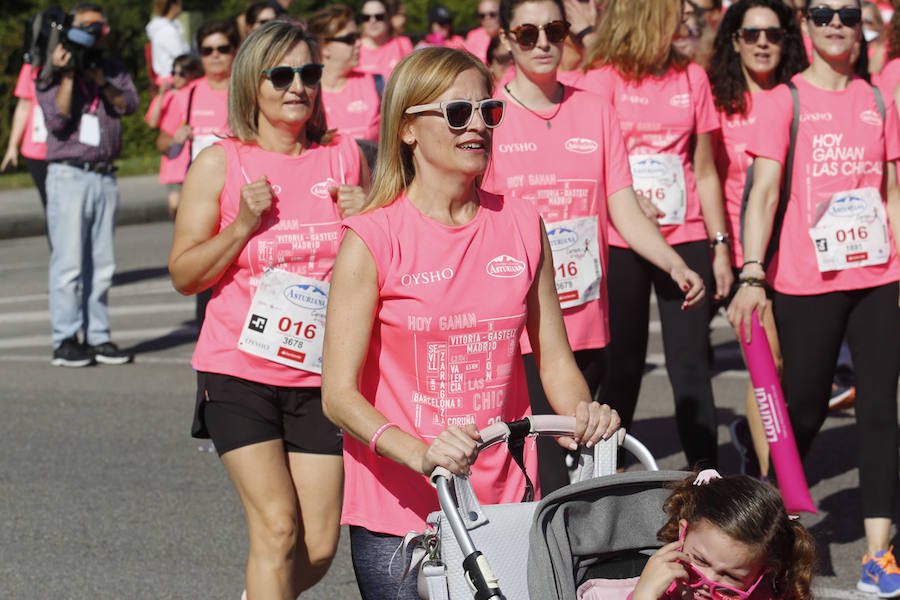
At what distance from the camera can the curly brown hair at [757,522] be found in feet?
9.74

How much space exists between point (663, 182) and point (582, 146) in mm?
933

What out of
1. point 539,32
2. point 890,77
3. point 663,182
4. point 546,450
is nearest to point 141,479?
point 546,450

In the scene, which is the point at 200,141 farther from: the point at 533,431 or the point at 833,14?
the point at 533,431

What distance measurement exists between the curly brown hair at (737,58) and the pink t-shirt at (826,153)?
1142 millimetres

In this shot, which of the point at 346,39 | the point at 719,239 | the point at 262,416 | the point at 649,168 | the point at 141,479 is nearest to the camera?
the point at 262,416

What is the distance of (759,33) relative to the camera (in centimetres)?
662

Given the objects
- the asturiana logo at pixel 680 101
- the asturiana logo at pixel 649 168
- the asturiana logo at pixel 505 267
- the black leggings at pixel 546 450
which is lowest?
the black leggings at pixel 546 450

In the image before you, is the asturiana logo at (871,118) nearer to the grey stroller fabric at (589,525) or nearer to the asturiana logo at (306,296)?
the asturiana logo at (306,296)

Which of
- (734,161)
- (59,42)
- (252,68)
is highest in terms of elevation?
(59,42)

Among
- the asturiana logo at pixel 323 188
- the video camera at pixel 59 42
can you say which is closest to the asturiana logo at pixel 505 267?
the asturiana logo at pixel 323 188

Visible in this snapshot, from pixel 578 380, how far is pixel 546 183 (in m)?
1.70

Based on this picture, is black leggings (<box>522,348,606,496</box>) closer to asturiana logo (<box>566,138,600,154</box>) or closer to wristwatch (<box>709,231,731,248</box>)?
asturiana logo (<box>566,138,600,154</box>)

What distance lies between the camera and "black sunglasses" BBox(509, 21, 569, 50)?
5207 millimetres

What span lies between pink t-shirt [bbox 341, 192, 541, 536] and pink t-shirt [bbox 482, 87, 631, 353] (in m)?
1.68
